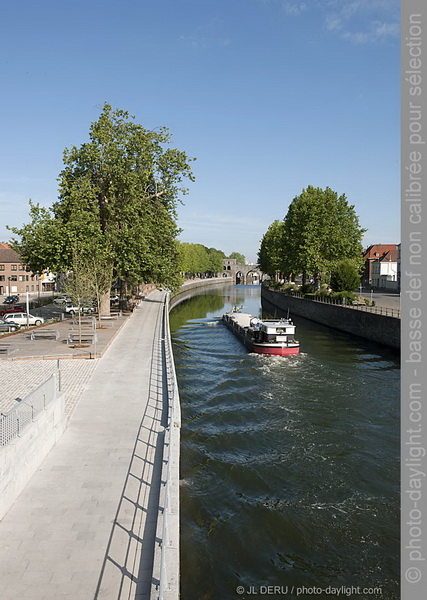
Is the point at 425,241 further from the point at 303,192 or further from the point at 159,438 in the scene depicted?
the point at 303,192

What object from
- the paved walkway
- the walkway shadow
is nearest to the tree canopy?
the paved walkway

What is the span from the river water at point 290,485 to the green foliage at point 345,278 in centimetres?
2828

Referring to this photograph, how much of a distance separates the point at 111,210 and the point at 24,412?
108ft

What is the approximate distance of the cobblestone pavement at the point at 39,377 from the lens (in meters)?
18.0

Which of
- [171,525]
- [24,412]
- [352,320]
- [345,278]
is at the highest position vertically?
[345,278]

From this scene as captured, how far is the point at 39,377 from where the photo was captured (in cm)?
2111

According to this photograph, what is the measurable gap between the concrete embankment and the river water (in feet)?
32.0

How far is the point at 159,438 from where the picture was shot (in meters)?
14.2

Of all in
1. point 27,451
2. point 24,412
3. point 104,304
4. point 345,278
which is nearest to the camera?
point 27,451

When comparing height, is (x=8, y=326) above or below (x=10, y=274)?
below

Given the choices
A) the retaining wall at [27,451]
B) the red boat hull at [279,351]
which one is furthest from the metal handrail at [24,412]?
the red boat hull at [279,351]

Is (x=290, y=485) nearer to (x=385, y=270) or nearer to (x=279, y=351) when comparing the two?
(x=279, y=351)

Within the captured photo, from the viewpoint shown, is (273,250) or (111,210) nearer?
(111,210)

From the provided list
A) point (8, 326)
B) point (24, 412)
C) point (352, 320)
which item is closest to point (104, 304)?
point (8, 326)
